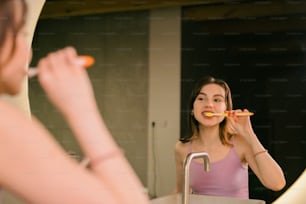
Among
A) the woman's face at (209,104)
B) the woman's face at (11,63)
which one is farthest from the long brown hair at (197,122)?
the woman's face at (11,63)

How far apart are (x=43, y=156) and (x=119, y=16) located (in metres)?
0.43

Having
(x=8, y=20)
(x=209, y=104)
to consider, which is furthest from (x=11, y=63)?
(x=209, y=104)

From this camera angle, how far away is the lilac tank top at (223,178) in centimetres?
55

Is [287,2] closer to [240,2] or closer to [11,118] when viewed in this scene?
[240,2]

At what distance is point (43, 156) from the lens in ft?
0.48

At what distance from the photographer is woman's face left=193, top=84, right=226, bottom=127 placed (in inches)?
21.0

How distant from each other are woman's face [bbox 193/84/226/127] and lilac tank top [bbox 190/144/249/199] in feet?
0.17

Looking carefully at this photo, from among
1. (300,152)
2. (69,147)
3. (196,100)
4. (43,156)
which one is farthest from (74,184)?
(300,152)

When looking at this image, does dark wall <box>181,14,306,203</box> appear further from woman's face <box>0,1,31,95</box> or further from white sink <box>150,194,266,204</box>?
woman's face <box>0,1,31,95</box>

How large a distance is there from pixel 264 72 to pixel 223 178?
0.17 m

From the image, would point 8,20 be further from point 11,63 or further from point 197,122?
point 197,122

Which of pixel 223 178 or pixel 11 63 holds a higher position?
pixel 11 63

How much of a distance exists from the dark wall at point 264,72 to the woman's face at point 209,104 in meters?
0.03

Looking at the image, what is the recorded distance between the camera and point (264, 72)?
1.93 ft
